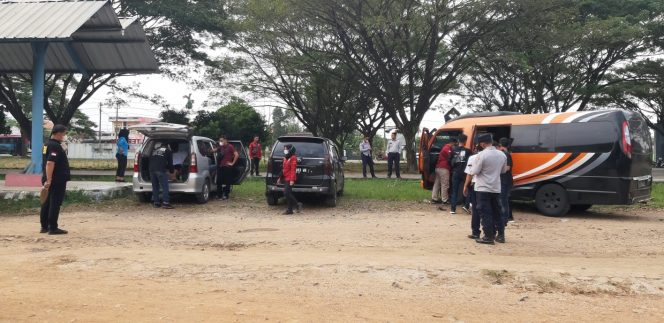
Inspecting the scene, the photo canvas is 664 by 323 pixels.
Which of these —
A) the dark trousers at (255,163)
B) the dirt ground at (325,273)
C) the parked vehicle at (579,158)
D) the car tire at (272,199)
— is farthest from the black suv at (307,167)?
the dark trousers at (255,163)

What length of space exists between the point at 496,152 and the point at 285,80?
24.1m

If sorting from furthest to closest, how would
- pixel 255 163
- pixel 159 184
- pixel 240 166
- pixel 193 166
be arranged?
pixel 255 163 → pixel 240 166 → pixel 193 166 → pixel 159 184

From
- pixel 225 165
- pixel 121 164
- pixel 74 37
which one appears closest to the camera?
pixel 225 165

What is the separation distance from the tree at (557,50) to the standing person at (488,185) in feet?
44.6

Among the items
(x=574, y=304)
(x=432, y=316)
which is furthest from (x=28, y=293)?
(x=574, y=304)

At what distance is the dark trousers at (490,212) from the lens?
7410 mm

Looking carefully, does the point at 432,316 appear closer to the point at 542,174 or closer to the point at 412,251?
the point at 412,251

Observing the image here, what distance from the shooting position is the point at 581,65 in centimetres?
2723

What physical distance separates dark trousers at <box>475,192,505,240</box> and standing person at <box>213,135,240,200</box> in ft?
22.1

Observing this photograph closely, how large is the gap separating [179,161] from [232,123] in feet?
87.7

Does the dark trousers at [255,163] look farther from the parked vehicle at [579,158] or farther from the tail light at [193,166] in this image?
the parked vehicle at [579,158]

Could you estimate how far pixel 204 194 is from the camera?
1199cm

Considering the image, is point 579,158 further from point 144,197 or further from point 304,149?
point 144,197

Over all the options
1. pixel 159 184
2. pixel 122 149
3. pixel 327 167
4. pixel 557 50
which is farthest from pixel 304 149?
pixel 557 50
